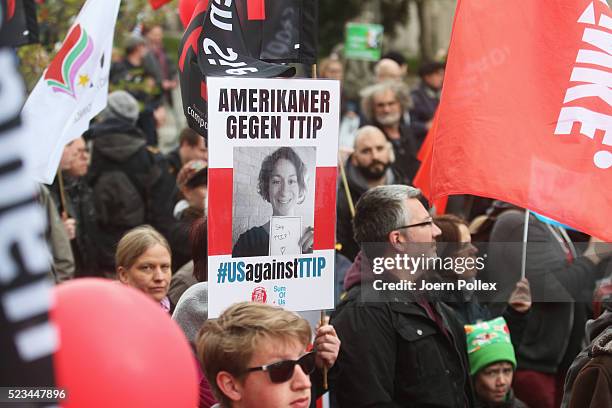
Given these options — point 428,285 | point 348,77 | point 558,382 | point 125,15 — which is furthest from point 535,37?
point 348,77

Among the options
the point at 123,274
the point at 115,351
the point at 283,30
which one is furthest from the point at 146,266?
the point at 115,351

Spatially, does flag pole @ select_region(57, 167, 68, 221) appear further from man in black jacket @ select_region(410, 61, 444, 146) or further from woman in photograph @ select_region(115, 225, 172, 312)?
man in black jacket @ select_region(410, 61, 444, 146)

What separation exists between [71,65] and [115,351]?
4732 millimetres

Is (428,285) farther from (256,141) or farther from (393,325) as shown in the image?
(256,141)

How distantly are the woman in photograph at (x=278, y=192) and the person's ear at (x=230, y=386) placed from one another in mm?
876

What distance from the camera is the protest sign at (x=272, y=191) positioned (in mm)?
4031

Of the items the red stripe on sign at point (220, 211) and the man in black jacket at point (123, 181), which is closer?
the red stripe on sign at point (220, 211)

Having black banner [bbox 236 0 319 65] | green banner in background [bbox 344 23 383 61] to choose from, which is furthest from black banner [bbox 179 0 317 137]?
green banner in background [bbox 344 23 383 61]

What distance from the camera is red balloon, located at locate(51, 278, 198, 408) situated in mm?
1774

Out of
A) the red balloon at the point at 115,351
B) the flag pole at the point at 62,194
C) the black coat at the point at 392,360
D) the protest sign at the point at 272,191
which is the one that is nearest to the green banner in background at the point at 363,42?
the flag pole at the point at 62,194

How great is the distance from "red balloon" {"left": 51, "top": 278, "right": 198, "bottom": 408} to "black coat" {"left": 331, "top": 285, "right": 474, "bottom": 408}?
2450 millimetres

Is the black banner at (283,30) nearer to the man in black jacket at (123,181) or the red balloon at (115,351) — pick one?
the red balloon at (115,351)

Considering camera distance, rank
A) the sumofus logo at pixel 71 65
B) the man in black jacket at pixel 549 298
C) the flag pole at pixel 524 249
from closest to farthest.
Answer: the flag pole at pixel 524 249, the man in black jacket at pixel 549 298, the sumofus logo at pixel 71 65

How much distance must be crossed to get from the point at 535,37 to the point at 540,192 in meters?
0.71
